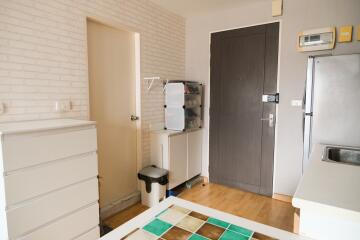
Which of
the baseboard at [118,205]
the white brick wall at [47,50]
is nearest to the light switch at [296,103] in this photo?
the white brick wall at [47,50]

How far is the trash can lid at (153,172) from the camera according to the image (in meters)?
2.82

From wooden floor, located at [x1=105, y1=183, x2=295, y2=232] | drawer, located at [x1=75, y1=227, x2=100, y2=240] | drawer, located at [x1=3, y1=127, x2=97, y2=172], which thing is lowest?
wooden floor, located at [x1=105, y1=183, x2=295, y2=232]

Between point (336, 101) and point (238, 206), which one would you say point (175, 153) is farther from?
point (336, 101)

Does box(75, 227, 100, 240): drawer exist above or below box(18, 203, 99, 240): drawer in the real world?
below

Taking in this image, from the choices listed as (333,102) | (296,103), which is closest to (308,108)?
(333,102)

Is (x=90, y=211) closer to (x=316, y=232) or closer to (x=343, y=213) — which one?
(x=316, y=232)

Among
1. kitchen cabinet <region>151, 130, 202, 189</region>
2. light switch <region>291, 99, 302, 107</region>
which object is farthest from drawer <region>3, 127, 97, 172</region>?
light switch <region>291, 99, 302, 107</region>

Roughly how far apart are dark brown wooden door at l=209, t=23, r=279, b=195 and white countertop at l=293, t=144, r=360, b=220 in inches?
72.5

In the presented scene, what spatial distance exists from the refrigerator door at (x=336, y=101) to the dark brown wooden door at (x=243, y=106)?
94 centimetres

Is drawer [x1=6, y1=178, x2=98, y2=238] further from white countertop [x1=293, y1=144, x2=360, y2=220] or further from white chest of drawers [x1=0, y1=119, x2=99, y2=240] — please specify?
white countertop [x1=293, y1=144, x2=360, y2=220]

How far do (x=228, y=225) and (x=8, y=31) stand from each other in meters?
2.03

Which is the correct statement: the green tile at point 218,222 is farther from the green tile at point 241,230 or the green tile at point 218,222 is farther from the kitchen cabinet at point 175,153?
the kitchen cabinet at point 175,153

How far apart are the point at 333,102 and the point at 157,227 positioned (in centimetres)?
199

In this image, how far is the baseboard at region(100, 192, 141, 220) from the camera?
2.61 m
